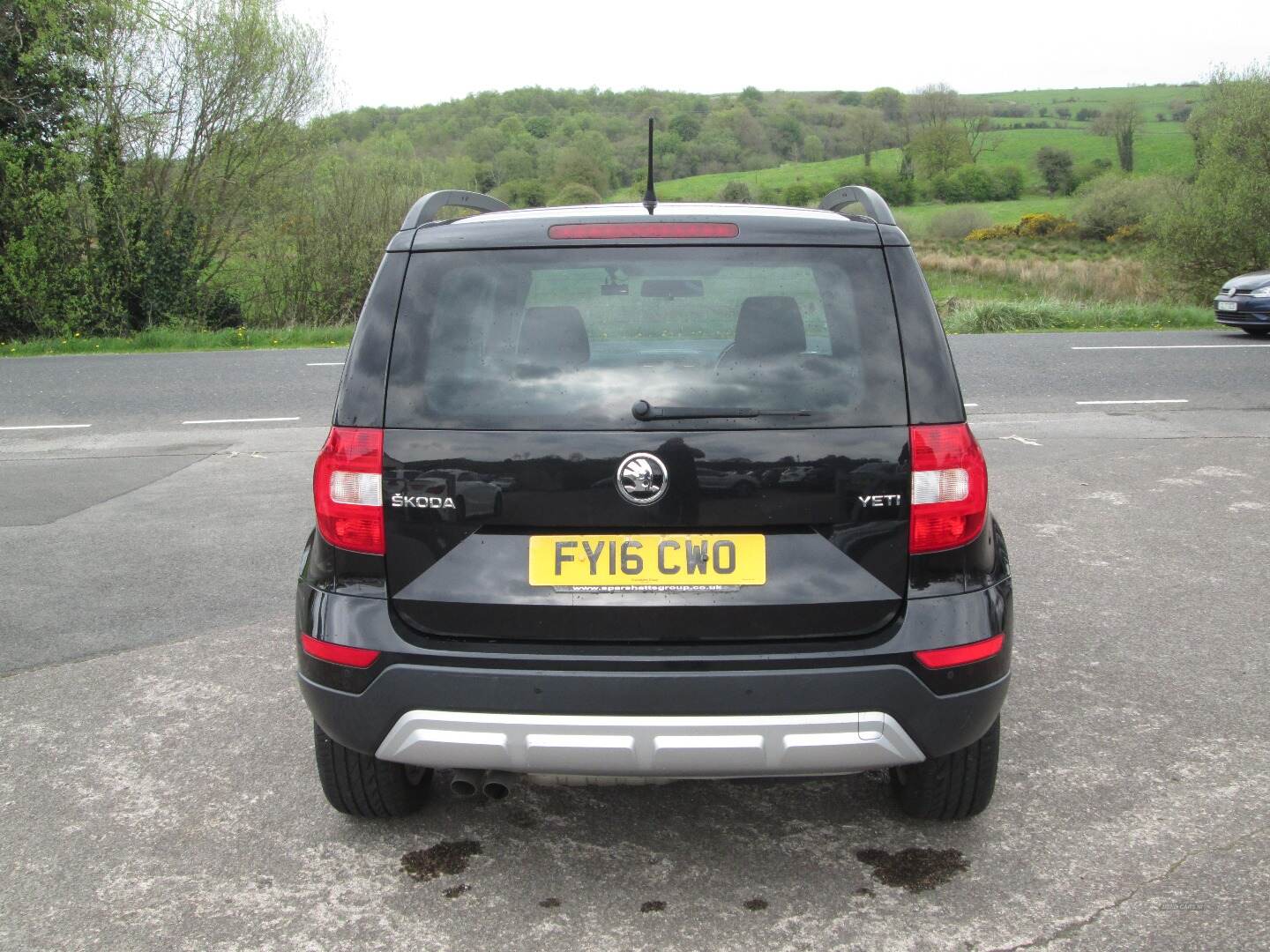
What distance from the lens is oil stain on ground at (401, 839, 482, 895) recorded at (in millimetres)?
3154

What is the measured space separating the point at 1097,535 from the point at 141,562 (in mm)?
5325

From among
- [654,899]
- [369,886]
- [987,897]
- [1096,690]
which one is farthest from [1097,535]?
[369,886]

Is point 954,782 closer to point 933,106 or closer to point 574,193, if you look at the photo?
point 574,193

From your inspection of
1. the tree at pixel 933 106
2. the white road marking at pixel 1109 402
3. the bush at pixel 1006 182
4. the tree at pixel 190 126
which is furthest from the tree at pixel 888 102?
the white road marking at pixel 1109 402

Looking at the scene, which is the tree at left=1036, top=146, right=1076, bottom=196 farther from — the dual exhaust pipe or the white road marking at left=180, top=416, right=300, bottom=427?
the dual exhaust pipe

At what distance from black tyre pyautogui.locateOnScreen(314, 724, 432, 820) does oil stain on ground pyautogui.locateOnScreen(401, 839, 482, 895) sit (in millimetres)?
166

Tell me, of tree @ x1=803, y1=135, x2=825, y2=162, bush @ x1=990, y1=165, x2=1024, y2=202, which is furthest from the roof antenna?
bush @ x1=990, y1=165, x2=1024, y2=202

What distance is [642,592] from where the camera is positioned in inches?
110

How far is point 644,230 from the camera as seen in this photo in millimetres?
2955

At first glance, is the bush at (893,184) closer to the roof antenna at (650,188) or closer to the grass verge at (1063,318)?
the grass verge at (1063,318)

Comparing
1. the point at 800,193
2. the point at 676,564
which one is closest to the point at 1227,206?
the point at 800,193

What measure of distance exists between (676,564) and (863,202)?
1.28 metres

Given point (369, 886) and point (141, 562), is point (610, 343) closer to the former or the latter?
point (369, 886)

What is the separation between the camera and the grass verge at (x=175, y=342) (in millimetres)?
18734
